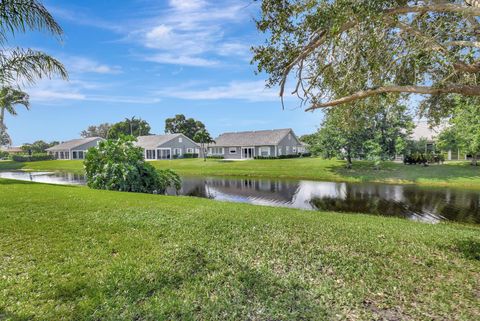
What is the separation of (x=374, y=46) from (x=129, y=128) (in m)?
81.0

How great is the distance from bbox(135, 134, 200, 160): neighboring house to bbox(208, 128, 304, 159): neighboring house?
4977mm

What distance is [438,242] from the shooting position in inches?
261

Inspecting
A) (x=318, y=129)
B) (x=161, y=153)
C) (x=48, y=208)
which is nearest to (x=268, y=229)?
(x=48, y=208)

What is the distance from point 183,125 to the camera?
250ft

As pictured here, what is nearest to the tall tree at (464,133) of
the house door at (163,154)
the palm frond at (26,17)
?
the palm frond at (26,17)

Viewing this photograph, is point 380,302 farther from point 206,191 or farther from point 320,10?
point 206,191

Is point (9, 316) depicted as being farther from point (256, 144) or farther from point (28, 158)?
point (28, 158)

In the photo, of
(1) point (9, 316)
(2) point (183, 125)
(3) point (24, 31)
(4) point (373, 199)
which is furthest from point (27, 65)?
(2) point (183, 125)

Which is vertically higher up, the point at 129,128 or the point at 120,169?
the point at 129,128

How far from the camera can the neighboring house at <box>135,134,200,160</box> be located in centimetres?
5138

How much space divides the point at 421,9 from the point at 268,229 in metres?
5.47

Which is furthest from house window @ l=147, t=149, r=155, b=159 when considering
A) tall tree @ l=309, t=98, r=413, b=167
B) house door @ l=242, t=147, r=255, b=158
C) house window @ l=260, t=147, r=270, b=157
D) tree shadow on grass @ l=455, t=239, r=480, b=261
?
tree shadow on grass @ l=455, t=239, r=480, b=261

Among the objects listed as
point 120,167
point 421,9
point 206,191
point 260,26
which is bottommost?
point 206,191

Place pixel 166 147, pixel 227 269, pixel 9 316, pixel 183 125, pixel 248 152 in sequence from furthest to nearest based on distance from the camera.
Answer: pixel 183 125
pixel 166 147
pixel 248 152
pixel 227 269
pixel 9 316
